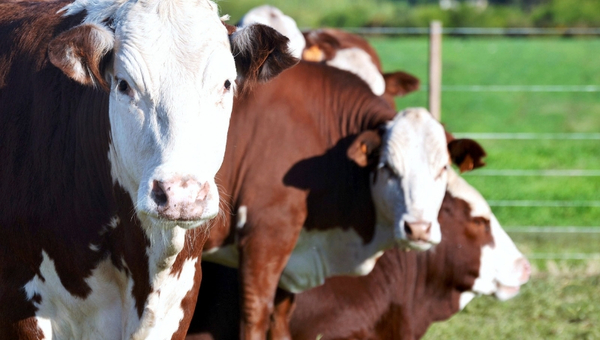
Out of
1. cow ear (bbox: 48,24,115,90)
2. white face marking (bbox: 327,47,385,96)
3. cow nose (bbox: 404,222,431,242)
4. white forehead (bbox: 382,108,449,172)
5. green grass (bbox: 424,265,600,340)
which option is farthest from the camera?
white face marking (bbox: 327,47,385,96)

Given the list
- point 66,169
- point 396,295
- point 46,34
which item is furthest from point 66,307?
point 396,295

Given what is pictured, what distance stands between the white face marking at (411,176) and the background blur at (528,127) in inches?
47.4

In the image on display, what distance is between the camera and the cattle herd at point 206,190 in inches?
97.7

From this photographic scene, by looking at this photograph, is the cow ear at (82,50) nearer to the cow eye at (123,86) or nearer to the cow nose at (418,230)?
the cow eye at (123,86)

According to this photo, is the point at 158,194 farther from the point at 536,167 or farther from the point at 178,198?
the point at 536,167

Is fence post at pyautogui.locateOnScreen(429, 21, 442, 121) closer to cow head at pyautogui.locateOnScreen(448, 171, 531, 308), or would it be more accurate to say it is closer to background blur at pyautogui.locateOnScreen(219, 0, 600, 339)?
background blur at pyautogui.locateOnScreen(219, 0, 600, 339)

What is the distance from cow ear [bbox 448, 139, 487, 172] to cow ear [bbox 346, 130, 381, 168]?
445 mm

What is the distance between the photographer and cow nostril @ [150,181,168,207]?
2.28 metres

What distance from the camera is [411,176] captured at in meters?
4.08

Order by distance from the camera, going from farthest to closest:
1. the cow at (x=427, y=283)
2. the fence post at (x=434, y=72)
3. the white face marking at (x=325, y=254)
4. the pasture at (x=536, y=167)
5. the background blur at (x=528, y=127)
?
1. the fence post at (x=434, y=72)
2. the background blur at (x=528, y=127)
3. the pasture at (x=536, y=167)
4. the cow at (x=427, y=283)
5. the white face marking at (x=325, y=254)

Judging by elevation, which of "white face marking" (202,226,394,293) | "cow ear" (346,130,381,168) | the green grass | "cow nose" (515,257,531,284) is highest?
"cow ear" (346,130,381,168)

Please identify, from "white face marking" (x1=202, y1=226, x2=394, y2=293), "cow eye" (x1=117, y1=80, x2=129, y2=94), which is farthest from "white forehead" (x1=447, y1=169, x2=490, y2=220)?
"cow eye" (x1=117, y1=80, x2=129, y2=94)

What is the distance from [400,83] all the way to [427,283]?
5.61 ft

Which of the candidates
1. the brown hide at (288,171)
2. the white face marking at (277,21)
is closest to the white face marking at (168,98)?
the brown hide at (288,171)
